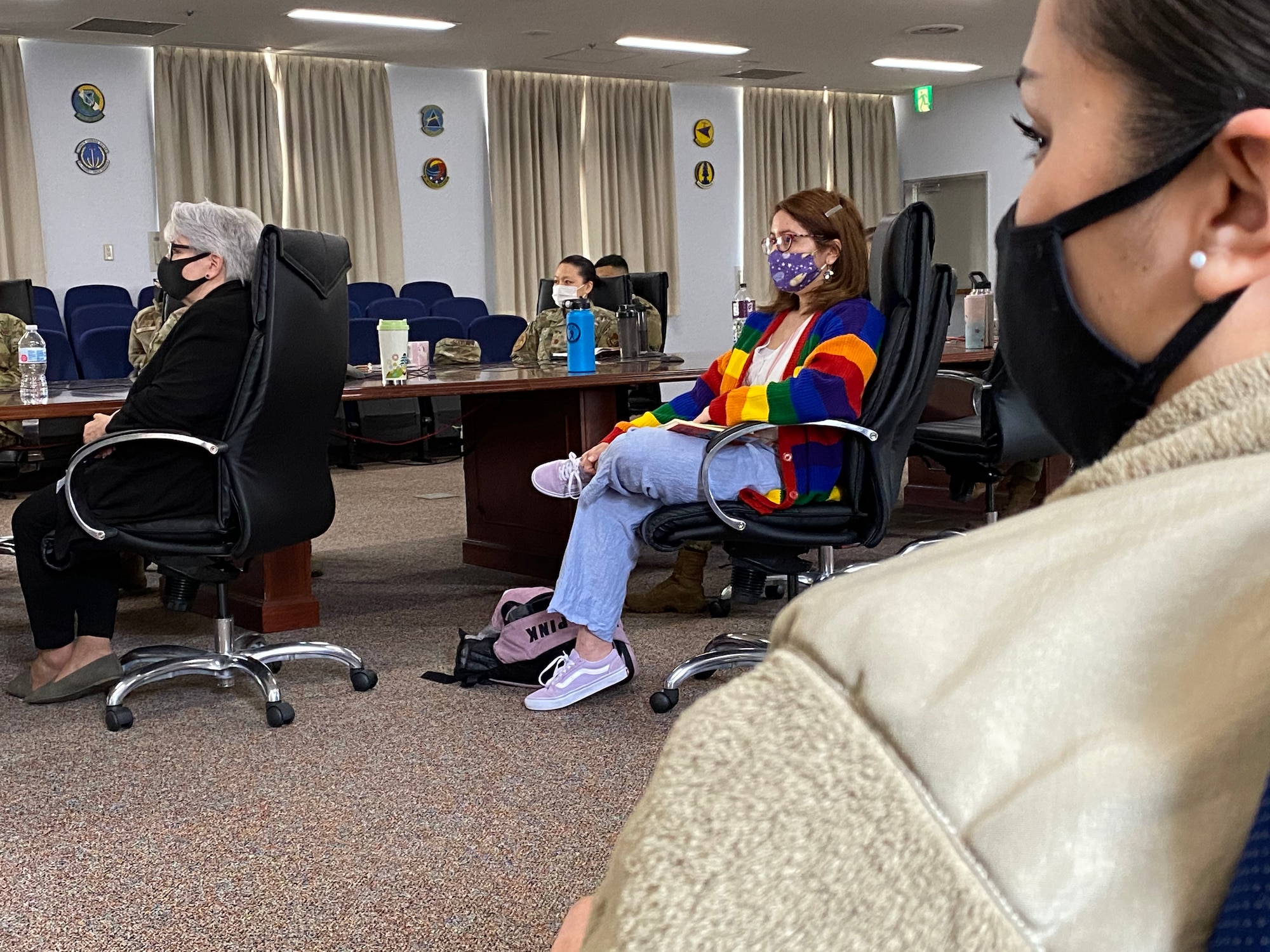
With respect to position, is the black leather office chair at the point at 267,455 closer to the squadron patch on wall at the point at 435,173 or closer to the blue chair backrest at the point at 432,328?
the blue chair backrest at the point at 432,328

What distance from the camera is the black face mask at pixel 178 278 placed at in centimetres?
299

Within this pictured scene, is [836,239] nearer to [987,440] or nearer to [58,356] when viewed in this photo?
[987,440]

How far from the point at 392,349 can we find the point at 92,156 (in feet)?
22.3

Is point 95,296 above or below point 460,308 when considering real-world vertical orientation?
above

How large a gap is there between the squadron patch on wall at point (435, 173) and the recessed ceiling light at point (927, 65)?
12.4ft

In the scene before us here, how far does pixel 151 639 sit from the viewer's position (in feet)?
12.2

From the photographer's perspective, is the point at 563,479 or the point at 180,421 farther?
the point at 563,479

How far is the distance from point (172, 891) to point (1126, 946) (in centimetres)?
195

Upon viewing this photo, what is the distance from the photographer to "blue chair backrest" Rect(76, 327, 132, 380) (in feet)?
23.1

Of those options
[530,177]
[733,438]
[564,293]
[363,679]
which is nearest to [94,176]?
[530,177]

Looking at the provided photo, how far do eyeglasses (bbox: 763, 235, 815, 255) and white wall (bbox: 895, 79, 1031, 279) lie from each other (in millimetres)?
9185

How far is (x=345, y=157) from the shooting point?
1030 cm

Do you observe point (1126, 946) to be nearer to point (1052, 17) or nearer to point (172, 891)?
point (1052, 17)

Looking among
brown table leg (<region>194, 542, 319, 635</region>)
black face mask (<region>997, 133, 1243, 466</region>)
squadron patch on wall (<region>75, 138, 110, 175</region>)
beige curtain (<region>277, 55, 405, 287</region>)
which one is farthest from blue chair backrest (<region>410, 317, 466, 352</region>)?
black face mask (<region>997, 133, 1243, 466</region>)
